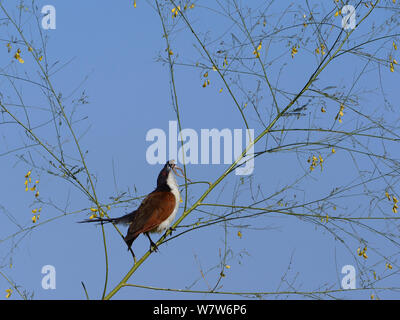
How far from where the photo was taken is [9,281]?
3049 millimetres

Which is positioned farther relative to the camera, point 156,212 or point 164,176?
point 164,176

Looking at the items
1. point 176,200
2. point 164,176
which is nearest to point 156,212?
point 176,200

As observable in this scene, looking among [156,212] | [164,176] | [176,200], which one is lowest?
[156,212]

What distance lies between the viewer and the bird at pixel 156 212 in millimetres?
3758

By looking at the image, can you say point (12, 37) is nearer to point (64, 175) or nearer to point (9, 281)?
point (64, 175)

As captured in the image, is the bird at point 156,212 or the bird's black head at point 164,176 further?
the bird's black head at point 164,176

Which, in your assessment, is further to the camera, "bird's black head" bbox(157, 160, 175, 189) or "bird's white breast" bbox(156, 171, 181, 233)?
"bird's black head" bbox(157, 160, 175, 189)

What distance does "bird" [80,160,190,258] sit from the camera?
12.3 ft

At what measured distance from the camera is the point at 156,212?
3793 millimetres

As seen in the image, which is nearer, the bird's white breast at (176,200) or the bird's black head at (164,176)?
the bird's white breast at (176,200)

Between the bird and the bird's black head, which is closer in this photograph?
the bird

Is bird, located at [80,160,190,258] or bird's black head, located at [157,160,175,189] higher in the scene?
bird's black head, located at [157,160,175,189]

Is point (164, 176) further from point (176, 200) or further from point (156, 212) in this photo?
point (156, 212)

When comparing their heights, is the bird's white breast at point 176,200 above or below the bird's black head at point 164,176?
below
